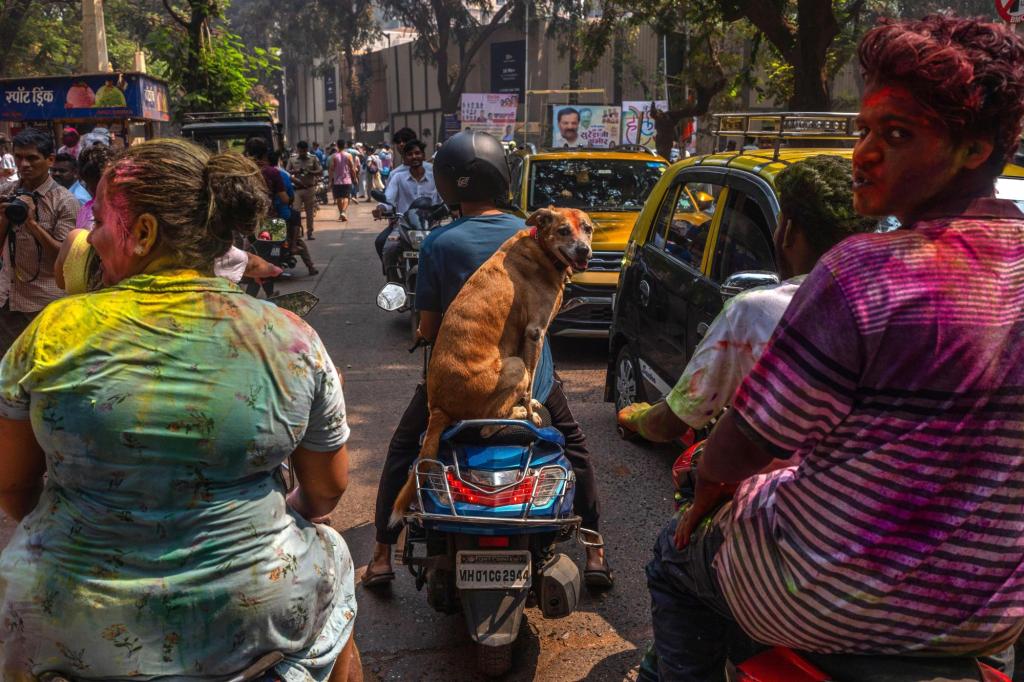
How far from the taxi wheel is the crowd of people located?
3.74 meters

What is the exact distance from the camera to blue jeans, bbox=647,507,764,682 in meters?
2.24

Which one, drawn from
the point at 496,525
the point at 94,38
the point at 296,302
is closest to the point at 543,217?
the point at 296,302

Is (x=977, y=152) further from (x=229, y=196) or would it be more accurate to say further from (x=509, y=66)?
(x=509, y=66)

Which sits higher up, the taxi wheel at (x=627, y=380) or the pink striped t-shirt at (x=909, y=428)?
the pink striped t-shirt at (x=909, y=428)

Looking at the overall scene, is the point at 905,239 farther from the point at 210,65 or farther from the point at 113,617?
the point at 210,65

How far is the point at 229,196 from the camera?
6.44 feet

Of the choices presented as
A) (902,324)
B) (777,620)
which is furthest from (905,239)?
(777,620)

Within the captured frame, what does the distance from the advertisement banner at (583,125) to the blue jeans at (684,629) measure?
20.1 m

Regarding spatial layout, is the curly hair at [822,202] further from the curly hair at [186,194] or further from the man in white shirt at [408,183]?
the man in white shirt at [408,183]

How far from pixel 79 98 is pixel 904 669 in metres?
21.4

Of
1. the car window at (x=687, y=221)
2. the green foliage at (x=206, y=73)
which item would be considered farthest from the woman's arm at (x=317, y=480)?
the green foliage at (x=206, y=73)

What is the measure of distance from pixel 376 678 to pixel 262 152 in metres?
10.2

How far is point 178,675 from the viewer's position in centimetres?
181

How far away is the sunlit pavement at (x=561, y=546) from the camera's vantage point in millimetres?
3678
